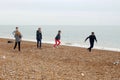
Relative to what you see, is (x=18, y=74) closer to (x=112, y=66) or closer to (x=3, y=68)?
(x=3, y=68)

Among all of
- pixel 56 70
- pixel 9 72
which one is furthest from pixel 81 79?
pixel 9 72

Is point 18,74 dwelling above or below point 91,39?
below

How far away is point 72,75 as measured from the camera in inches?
560

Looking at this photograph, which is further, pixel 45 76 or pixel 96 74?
pixel 96 74

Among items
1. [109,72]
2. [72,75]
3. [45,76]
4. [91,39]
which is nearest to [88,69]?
[109,72]

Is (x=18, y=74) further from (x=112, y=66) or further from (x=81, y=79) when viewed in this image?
(x=112, y=66)

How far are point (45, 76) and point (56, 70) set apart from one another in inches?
74.0

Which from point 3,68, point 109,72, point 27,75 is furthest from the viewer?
point 109,72

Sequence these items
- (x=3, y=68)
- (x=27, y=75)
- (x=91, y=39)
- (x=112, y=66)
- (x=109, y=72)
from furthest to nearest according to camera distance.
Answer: (x=91, y=39) → (x=112, y=66) → (x=109, y=72) → (x=3, y=68) → (x=27, y=75)

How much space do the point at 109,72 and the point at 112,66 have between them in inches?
87.1

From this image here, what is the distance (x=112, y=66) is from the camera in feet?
58.5

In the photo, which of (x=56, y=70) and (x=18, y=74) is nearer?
(x=18, y=74)

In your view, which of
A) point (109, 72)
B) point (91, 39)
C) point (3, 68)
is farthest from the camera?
point (91, 39)

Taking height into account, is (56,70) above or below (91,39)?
below
